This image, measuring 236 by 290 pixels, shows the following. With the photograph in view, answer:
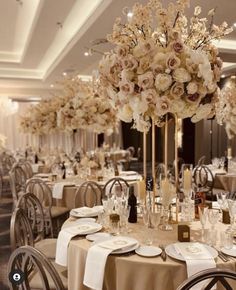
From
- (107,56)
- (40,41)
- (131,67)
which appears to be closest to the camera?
(131,67)

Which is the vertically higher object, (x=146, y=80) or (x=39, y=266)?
(x=146, y=80)

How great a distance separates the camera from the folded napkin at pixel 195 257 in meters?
1.81

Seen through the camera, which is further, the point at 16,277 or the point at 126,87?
the point at 126,87

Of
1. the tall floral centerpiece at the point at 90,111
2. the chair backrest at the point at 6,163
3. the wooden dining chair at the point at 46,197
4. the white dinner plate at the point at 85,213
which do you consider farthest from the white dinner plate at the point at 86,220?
the chair backrest at the point at 6,163

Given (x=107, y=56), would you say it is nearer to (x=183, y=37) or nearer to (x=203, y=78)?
(x=183, y=37)

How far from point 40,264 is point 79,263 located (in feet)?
1.46

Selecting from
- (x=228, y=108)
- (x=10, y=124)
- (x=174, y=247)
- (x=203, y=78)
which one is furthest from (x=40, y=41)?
(x=10, y=124)

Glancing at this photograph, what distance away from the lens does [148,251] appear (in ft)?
6.56

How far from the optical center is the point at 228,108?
5.10m

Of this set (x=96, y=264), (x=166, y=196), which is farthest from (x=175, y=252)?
(x=166, y=196)

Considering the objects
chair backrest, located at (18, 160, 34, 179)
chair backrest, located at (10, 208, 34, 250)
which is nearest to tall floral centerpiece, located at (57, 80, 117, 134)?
chair backrest, located at (18, 160, 34, 179)

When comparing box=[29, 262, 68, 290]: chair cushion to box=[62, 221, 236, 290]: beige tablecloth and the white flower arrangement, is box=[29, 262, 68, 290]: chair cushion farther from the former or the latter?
the white flower arrangement

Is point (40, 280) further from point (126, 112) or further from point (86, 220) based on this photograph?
point (126, 112)

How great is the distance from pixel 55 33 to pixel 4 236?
3.40 metres
